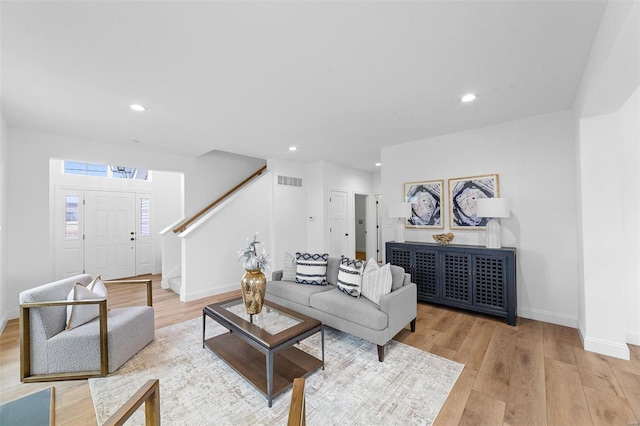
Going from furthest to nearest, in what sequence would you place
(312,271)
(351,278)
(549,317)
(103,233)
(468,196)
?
(103,233)
(468,196)
(312,271)
(549,317)
(351,278)

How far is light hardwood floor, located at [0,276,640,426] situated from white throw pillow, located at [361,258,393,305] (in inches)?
21.5

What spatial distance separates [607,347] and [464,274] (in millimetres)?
1342

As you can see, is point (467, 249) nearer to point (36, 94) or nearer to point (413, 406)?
point (413, 406)

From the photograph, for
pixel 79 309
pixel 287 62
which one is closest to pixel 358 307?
pixel 287 62

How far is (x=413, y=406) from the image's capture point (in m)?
1.83

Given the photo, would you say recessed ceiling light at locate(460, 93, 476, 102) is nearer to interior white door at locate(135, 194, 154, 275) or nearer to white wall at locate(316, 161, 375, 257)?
white wall at locate(316, 161, 375, 257)

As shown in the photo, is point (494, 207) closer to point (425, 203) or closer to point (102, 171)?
point (425, 203)

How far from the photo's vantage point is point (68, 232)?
5.16 metres

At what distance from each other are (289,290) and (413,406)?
1803 millimetres

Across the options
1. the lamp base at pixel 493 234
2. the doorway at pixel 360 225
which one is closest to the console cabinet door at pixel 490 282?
the lamp base at pixel 493 234

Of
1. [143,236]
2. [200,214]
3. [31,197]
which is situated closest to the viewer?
[31,197]

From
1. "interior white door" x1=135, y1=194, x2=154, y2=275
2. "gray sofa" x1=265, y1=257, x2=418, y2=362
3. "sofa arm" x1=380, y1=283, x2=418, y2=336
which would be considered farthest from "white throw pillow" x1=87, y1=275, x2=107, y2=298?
"interior white door" x1=135, y1=194, x2=154, y2=275

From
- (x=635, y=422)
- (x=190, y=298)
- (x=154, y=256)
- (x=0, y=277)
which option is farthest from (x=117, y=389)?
(x=154, y=256)

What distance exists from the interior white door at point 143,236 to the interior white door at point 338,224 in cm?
428
